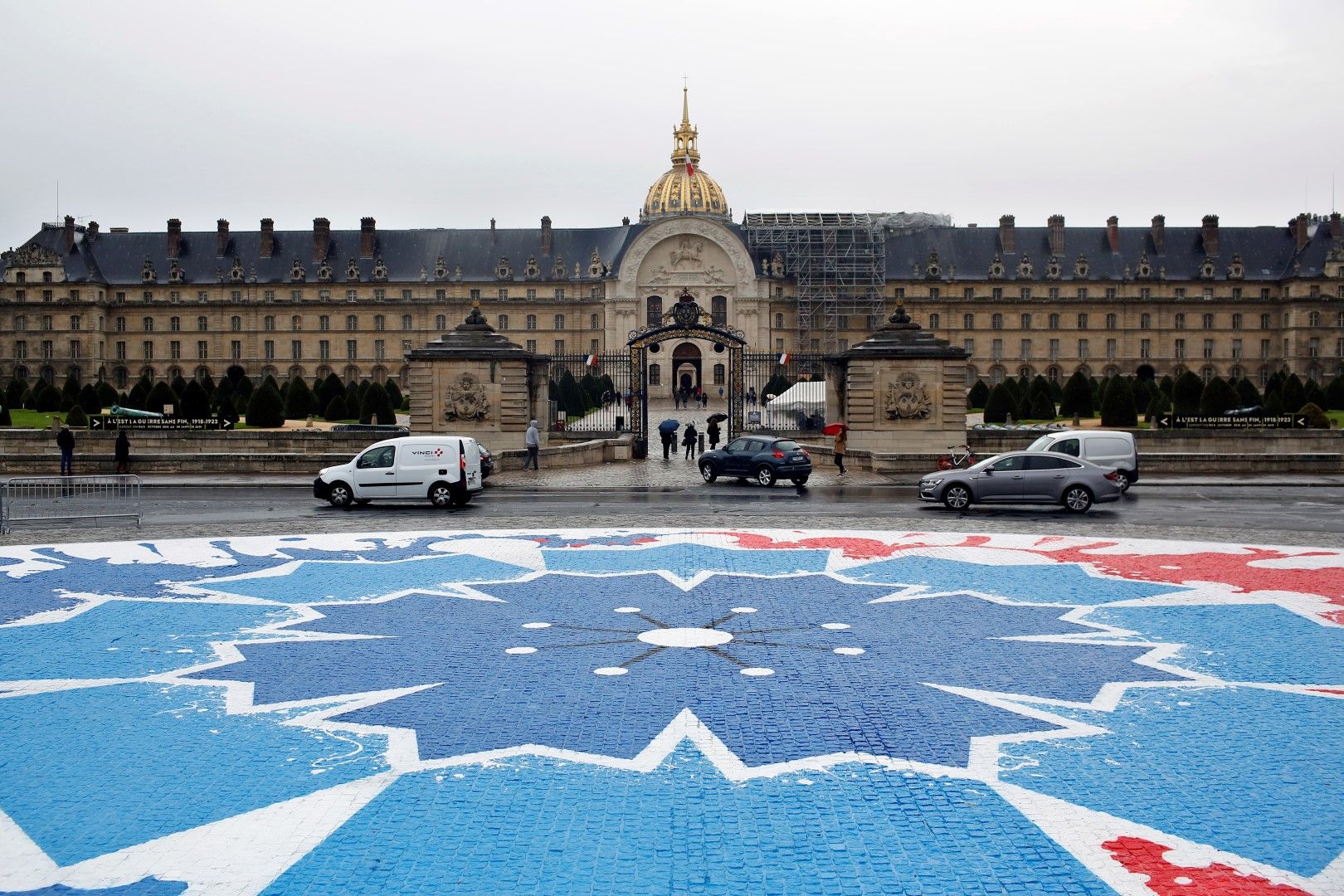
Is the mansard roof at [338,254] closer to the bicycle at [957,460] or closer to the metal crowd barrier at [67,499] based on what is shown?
the bicycle at [957,460]

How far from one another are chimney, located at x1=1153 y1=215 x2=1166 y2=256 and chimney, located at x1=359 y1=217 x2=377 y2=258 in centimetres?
5859

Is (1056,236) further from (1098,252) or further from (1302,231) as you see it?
(1302,231)

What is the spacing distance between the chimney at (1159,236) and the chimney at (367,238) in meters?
58.6

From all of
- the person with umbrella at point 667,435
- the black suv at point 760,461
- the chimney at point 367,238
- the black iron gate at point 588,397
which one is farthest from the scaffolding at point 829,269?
the black suv at point 760,461

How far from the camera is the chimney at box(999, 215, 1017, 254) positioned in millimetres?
93875

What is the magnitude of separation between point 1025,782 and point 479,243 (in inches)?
3630

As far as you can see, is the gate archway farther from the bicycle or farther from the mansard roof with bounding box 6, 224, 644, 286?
the mansard roof with bounding box 6, 224, 644, 286

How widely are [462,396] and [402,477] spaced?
8.91 metres

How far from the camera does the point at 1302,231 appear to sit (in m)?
91.7

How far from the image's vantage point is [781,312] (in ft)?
306

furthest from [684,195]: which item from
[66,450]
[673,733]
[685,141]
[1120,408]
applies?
[673,733]

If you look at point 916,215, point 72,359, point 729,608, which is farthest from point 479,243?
point 729,608

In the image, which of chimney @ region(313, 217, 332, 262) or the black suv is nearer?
the black suv

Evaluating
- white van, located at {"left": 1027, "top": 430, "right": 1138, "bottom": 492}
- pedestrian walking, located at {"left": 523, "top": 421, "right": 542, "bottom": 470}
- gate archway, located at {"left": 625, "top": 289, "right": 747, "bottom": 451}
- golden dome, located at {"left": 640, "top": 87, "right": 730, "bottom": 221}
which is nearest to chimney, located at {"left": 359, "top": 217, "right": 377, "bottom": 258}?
golden dome, located at {"left": 640, "top": 87, "right": 730, "bottom": 221}
